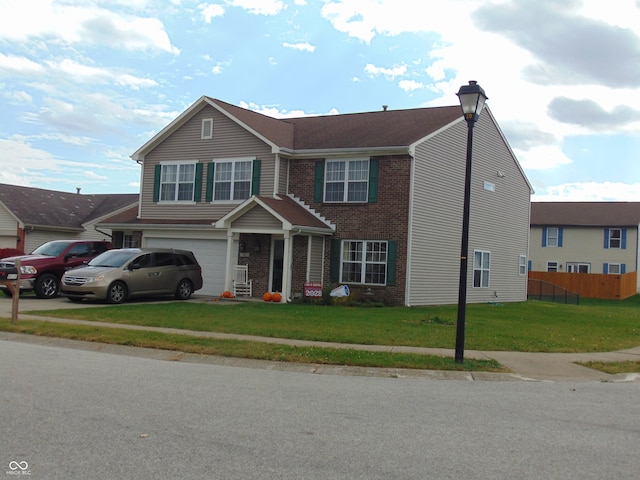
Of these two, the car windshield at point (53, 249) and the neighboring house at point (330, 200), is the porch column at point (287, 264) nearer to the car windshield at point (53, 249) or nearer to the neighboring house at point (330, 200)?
the neighboring house at point (330, 200)

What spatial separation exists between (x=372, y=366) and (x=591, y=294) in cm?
3647

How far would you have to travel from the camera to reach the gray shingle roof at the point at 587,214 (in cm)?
4806

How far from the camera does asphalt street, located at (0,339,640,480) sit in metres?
5.40

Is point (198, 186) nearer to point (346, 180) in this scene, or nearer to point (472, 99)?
point (346, 180)

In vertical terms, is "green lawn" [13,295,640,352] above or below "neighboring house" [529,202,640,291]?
below

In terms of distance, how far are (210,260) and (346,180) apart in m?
6.10

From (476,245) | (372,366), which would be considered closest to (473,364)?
(372,366)

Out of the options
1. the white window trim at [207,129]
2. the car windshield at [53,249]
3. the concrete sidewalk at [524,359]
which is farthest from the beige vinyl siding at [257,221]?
the concrete sidewalk at [524,359]

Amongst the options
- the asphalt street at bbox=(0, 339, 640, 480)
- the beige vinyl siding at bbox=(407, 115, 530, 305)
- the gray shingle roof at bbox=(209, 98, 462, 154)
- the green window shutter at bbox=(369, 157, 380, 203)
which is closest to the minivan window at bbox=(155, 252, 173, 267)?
the gray shingle roof at bbox=(209, 98, 462, 154)

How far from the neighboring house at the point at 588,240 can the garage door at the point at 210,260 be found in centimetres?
3129

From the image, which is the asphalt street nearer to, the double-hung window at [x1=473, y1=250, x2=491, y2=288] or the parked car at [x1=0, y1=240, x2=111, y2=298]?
the parked car at [x1=0, y1=240, x2=111, y2=298]

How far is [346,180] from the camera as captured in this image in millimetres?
23719

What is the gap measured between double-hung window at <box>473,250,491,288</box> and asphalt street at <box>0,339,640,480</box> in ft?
54.8

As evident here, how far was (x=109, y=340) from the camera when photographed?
12734 millimetres
